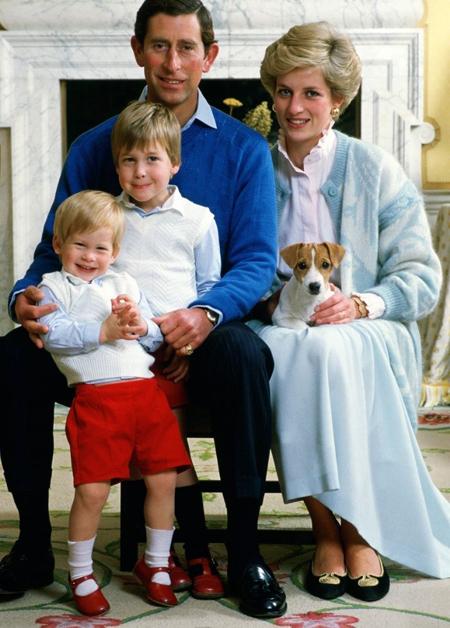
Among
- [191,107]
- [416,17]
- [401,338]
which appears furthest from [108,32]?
[401,338]

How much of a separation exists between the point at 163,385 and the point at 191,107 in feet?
2.25

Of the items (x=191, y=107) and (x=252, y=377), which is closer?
(x=252, y=377)

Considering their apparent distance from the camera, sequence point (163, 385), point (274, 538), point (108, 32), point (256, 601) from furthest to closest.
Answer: point (108, 32) → point (274, 538) → point (163, 385) → point (256, 601)

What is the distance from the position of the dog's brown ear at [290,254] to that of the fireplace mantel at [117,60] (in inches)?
113

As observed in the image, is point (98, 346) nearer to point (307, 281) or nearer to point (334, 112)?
point (307, 281)

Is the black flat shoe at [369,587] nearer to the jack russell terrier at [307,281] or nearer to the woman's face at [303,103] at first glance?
the jack russell terrier at [307,281]

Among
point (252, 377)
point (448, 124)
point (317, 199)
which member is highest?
point (448, 124)

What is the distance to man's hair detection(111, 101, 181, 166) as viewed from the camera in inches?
80.4

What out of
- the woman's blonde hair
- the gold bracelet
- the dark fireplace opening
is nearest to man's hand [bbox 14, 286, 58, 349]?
the gold bracelet

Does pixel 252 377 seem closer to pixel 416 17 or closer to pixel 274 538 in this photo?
pixel 274 538

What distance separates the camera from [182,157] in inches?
89.7

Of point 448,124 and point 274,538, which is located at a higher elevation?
point 448,124

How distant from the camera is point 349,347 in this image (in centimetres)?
206

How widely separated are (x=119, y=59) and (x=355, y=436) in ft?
11.1
